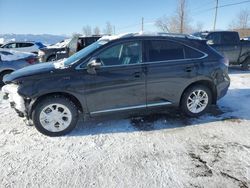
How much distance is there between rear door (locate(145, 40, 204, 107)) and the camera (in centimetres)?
445

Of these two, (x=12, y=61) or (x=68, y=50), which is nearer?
(x=12, y=61)

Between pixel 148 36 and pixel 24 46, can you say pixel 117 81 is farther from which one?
pixel 24 46

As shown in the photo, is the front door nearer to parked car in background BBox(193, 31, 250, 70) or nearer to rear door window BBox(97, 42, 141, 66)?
rear door window BBox(97, 42, 141, 66)

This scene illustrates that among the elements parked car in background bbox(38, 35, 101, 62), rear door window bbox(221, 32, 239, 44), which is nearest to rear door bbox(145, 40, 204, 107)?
rear door window bbox(221, 32, 239, 44)

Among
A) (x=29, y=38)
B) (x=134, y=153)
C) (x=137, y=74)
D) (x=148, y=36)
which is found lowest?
(x=134, y=153)

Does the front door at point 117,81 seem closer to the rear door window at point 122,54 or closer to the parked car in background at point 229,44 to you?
the rear door window at point 122,54

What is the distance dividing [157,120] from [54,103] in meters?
2.12

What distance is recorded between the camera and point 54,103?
13.2 ft

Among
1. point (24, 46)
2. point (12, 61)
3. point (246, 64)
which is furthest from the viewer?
point (24, 46)

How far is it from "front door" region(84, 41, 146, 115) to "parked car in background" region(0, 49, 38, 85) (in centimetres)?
533

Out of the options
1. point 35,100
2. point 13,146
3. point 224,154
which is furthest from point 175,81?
point 13,146

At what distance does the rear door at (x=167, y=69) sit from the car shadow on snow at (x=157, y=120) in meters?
0.41

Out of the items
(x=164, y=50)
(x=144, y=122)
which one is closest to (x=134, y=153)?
(x=144, y=122)

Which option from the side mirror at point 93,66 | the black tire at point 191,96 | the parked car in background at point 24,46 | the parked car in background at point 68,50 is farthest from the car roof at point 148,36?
the parked car in background at point 24,46
